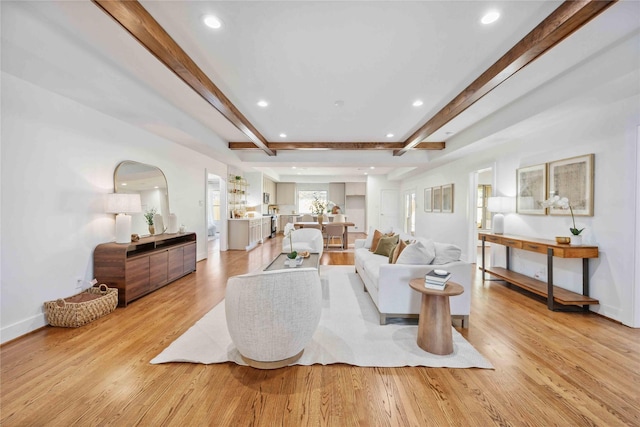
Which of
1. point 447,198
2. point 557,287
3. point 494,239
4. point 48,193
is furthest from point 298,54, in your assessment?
point 447,198

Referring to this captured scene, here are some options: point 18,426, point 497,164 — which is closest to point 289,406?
point 18,426

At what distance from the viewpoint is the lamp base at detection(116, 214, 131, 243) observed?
11.1 ft

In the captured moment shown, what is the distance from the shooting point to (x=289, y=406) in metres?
1.65

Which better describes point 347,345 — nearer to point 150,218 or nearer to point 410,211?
point 150,218

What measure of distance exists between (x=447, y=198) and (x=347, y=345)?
561 cm

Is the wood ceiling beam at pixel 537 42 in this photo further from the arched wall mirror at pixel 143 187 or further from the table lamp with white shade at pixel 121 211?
the arched wall mirror at pixel 143 187

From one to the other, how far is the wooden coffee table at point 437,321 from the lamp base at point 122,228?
356 cm

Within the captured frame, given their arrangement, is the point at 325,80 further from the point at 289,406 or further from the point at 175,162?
the point at 175,162

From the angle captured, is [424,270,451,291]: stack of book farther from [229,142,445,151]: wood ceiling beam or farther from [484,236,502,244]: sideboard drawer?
[229,142,445,151]: wood ceiling beam

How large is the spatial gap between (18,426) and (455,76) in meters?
4.35

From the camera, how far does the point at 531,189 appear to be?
4.05 m

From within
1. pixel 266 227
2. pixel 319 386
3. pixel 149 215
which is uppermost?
pixel 149 215

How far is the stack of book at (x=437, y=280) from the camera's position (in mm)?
2250

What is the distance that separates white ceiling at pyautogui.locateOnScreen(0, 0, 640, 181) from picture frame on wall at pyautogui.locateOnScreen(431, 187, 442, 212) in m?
3.38
